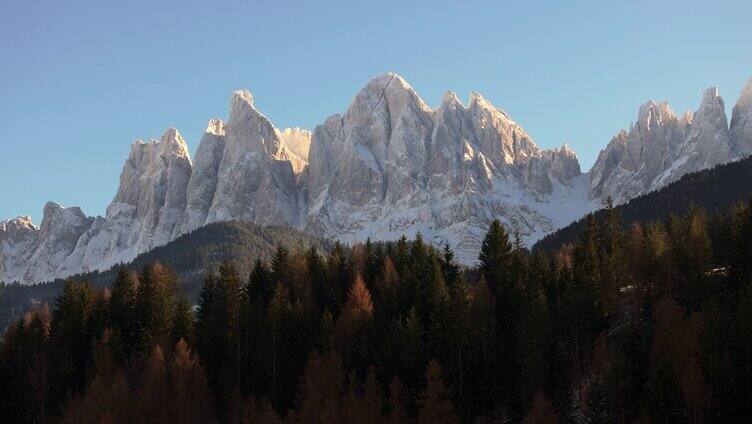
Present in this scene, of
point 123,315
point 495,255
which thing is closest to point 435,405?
point 495,255

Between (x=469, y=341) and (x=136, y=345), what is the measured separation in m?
34.4

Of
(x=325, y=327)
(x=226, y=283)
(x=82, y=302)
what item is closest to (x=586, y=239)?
(x=325, y=327)

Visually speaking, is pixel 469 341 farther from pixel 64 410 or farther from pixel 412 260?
pixel 64 410

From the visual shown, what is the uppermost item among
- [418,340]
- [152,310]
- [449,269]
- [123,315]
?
[449,269]

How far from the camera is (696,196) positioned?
188 m

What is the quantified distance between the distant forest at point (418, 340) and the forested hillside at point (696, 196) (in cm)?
10269

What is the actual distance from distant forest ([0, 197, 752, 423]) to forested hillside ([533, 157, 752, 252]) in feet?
337

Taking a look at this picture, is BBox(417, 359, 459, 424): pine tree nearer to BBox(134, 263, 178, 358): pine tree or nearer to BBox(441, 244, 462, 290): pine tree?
BBox(441, 244, 462, 290): pine tree

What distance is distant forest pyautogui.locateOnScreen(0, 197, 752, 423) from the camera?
2208 inches

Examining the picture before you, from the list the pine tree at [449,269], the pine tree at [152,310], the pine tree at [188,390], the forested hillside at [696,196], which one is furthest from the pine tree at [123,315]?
the forested hillside at [696,196]

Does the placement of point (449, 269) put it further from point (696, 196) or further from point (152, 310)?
point (696, 196)

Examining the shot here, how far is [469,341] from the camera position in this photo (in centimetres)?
6669

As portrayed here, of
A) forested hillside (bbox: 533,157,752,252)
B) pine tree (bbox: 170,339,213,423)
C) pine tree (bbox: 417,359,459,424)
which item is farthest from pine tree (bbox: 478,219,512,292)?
forested hillside (bbox: 533,157,752,252)

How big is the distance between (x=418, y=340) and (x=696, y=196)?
141 m
